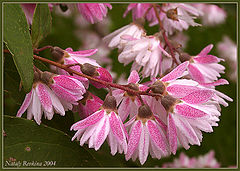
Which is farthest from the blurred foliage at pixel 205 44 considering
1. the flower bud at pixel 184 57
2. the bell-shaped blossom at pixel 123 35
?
the flower bud at pixel 184 57

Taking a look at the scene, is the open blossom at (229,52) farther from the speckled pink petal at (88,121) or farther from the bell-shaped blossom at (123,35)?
the speckled pink petal at (88,121)

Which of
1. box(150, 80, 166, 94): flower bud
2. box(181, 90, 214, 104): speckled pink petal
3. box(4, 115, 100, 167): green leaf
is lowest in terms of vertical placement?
box(4, 115, 100, 167): green leaf

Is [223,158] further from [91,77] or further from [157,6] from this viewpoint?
[91,77]

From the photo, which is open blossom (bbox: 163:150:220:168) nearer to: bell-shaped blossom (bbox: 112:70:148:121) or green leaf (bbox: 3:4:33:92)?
bell-shaped blossom (bbox: 112:70:148:121)

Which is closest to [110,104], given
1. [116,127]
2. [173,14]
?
[116,127]

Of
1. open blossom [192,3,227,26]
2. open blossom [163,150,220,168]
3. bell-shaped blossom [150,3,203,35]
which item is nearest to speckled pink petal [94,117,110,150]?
bell-shaped blossom [150,3,203,35]

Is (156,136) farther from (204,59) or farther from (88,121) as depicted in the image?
(204,59)

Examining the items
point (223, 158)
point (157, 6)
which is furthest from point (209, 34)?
point (157, 6)
